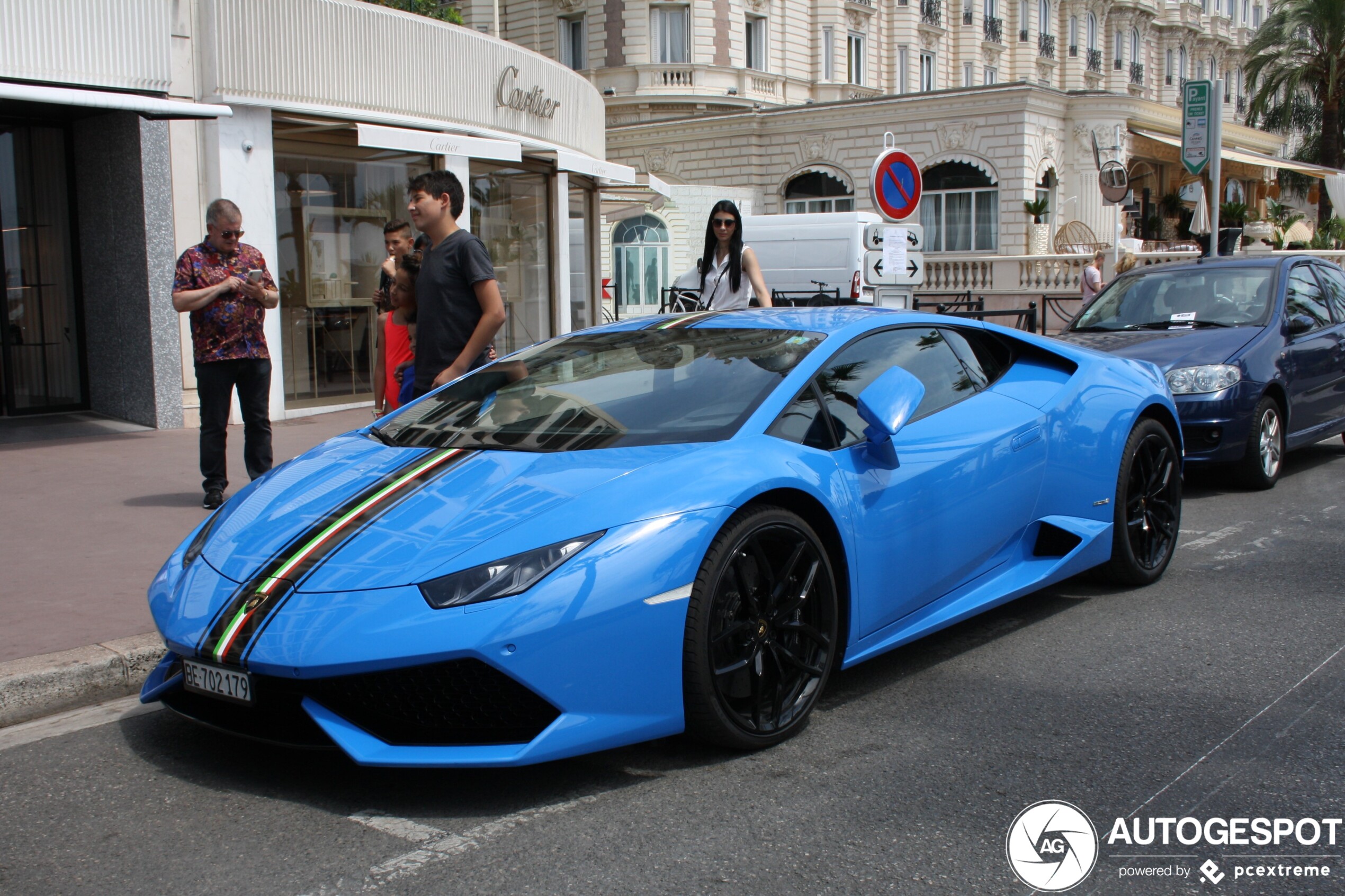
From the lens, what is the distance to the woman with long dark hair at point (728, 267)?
23.4 ft

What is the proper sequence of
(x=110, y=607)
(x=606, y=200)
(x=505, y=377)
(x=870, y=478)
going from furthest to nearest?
(x=606, y=200)
(x=110, y=607)
(x=505, y=377)
(x=870, y=478)

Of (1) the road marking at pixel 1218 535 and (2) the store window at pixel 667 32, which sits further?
(2) the store window at pixel 667 32

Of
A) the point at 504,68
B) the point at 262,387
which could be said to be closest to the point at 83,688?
the point at 262,387

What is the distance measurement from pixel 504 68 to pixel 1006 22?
42.2m

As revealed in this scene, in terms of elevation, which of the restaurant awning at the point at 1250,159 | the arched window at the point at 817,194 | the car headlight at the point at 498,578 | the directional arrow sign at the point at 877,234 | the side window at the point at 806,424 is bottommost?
the car headlight at the point at 498,578

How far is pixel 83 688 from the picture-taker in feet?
13.4

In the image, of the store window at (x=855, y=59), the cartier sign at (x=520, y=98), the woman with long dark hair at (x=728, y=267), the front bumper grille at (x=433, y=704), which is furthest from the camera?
the store window at (x=855, y=59)

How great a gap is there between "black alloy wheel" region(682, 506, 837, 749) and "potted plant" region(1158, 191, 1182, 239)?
43.6 m

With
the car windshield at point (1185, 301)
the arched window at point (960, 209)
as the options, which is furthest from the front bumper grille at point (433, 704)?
the arched window at point (960, 209)

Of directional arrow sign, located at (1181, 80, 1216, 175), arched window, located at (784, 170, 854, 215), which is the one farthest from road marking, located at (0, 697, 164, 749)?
arched window, located at (784, 170, 854, 215)

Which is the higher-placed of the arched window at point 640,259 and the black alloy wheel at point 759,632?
the arched window at point 640,259

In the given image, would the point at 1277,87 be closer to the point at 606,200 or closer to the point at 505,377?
the point at 606,200

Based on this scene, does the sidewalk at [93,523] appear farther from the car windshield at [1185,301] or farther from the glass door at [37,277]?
the car windshield at [1185,301]

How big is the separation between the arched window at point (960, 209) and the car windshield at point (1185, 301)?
27926mm
